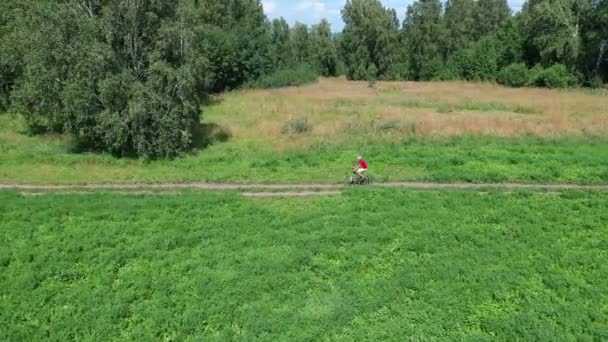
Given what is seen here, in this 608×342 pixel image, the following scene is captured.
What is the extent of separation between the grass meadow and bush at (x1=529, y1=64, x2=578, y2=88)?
608 inches

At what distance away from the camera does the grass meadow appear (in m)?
20.5

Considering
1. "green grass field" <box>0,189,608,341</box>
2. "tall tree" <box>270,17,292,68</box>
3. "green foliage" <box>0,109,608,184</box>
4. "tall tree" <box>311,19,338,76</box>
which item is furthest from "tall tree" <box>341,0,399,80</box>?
"green grass field" <box>0,189,608,341</box>

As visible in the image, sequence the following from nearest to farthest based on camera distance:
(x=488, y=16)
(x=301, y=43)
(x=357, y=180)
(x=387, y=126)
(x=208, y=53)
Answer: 1. (x=357, y=180)
2. (x=387, y=126)
3. (x=208, y=53)
4. (x=488, y=16)
5. (x=301, y=43)

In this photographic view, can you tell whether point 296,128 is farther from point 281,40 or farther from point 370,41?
point 281,40

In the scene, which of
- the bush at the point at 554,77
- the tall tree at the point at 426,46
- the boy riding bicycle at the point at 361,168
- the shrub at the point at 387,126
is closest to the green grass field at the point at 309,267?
the boy riding bicycle at the point at 361,168

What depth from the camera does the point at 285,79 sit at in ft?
212

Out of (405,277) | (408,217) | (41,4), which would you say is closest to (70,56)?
(41,4)

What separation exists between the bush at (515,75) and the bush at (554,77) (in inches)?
44.5

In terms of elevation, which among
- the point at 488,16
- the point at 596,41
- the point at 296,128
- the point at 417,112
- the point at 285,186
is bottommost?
the point at 285,186

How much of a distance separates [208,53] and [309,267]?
30.6 metres

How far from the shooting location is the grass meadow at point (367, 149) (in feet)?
67.3

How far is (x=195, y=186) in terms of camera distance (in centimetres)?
1995

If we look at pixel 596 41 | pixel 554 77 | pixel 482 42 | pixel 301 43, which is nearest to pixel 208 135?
pixel 554 77

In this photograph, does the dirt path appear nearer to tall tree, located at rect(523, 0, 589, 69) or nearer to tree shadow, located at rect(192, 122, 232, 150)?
tree shadow, located at rect(192, 122, 232, 150)
